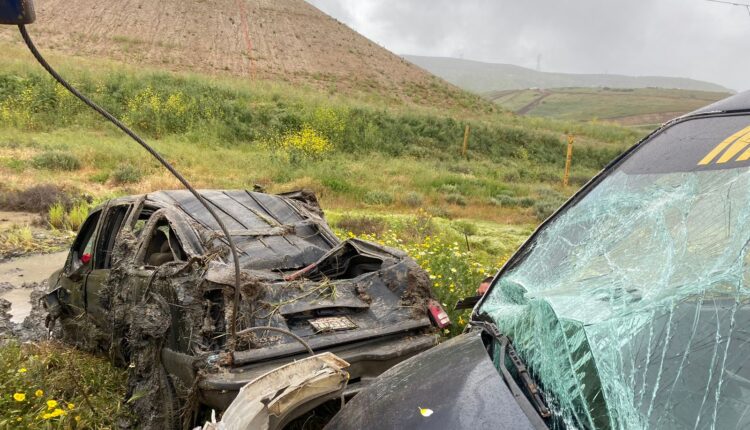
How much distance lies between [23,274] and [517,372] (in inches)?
342

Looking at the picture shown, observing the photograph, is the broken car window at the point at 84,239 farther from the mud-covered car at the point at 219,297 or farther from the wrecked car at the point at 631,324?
the wrecked car at the point at 631,324

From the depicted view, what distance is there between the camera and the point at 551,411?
1497 mm

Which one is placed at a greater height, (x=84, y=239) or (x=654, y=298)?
(x=654, y=298)

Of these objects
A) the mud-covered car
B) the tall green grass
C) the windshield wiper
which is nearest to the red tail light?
the mud-covered car

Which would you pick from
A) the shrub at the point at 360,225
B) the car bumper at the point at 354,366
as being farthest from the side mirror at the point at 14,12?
the shrub at the point at 360,225

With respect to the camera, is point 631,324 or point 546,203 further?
point 546,203

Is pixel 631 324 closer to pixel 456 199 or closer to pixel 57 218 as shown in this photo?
pixel 57 218

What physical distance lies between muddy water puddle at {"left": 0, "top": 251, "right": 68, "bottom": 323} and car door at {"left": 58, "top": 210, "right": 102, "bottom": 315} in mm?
1888

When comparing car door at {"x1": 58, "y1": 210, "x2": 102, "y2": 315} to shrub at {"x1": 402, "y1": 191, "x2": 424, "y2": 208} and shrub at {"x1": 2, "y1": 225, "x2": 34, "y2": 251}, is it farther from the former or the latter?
shrub at {"x1": 402, "y1": 191, "x2": 424, "y2": 208}

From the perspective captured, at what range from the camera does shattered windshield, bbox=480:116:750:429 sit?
1.43 m

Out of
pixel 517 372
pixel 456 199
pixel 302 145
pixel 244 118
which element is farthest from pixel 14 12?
pixel 244 118

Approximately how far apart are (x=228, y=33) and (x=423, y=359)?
48009mm

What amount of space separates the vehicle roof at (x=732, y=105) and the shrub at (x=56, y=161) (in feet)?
54.2

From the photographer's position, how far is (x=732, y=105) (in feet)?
6.27
